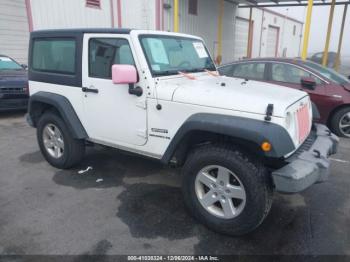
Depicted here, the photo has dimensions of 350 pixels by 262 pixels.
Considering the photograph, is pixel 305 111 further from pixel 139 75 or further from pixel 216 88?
pixel 139 75

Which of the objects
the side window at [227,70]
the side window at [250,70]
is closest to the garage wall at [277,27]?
the side window at [227,70]

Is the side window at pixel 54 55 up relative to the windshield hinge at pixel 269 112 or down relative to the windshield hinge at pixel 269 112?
up

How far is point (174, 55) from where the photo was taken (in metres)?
3.62

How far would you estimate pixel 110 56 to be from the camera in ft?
11.4

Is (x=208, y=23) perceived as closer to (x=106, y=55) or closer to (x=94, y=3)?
(x=94, y=3)

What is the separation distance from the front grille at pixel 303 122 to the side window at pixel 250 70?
328cm

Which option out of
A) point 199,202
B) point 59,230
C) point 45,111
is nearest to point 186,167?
point 199,202

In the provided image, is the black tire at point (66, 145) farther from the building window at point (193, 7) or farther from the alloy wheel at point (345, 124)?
the building window at point (193, 7)

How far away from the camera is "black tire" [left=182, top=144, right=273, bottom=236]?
2.63 meters

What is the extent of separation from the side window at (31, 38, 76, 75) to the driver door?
1.00 feet

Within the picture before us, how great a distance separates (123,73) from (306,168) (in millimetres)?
1919

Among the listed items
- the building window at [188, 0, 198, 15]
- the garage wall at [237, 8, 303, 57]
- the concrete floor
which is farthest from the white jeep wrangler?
the garage wall at [237, 8, 303, 57]

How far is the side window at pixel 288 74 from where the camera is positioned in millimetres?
6062

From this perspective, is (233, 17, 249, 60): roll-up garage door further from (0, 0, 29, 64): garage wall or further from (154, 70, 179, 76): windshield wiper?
(154, 70, 179, 76): windshield wiper
